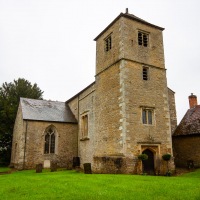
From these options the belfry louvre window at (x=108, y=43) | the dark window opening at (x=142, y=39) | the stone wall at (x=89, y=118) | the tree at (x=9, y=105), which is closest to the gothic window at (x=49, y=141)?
the stone wall at (x=89, y=118)

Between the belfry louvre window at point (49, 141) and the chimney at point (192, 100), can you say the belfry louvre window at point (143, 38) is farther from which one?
the belfry louvre window at point (49, 141)

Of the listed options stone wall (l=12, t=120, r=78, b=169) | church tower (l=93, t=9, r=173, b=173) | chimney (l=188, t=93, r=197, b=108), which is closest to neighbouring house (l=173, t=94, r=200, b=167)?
chimney (l=188, t=93, r=197, b=108)

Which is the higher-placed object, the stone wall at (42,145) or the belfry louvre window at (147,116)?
the belfry louvre window at (147,116)

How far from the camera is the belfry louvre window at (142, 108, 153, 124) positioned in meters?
17.5

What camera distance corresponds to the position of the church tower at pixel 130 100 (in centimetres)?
1642

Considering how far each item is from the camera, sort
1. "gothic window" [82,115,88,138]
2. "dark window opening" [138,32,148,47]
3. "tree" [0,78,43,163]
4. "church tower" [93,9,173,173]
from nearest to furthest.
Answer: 1. "church tower" [93,9,173,173]
2. "dark window opening" [138,32,148,47]
3. "gothic window" [82,115,88,138]
4. "tree" [0,78,43,163]

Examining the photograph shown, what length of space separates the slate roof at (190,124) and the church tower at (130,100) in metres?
3.46

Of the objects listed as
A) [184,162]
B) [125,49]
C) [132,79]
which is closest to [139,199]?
[132,79]

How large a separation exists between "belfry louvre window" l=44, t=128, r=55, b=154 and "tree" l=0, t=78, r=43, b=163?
927cm

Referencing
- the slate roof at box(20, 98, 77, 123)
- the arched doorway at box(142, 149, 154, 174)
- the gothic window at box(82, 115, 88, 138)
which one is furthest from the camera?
the slate roof at box(20, 98, 77, 123)

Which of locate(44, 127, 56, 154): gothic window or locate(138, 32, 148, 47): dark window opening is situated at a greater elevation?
locate(138, 32, 148, 47): dark window opening

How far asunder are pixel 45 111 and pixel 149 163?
1418 centimetres

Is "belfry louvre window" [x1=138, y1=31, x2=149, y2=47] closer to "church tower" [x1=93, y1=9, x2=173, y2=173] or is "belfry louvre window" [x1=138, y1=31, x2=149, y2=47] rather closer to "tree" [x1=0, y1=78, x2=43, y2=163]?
"church tower" [x1=93, y1=9, x2=173, y2=173]

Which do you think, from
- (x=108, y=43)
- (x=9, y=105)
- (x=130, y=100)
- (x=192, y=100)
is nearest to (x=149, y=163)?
(x=130, y=100)
